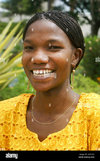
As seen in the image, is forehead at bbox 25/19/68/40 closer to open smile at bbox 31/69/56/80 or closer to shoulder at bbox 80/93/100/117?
open smile at bbox 31/69/56/80

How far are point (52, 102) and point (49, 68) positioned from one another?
0.88ft

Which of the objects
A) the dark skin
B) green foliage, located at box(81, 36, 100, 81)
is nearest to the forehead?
the dark skin

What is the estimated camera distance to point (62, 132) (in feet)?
5.54

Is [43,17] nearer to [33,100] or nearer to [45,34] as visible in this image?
[45,34]

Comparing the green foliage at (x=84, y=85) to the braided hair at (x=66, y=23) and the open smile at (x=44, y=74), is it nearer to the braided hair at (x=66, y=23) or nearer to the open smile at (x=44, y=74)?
the braided hair at (x=66, y=23)

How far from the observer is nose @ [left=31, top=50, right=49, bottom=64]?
161cm

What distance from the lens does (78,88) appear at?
4.20 m

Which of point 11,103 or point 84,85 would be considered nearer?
point 11,103

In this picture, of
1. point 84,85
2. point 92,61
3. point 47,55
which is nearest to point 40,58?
point 47,55

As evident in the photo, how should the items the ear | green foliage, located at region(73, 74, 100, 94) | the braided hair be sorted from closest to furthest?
1. the braided hair
2. the ear
3. green foliage, located at region(73, 74, 100, 94)

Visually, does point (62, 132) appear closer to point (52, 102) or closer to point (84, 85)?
point (52, 102)

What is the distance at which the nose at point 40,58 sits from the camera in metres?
1.61

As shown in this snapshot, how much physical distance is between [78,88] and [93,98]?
2.31m

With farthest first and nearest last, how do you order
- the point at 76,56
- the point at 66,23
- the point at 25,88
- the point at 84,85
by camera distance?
the point at 84,85 < the point at 25,88 < the point at 76,56 < the point at 66,23
